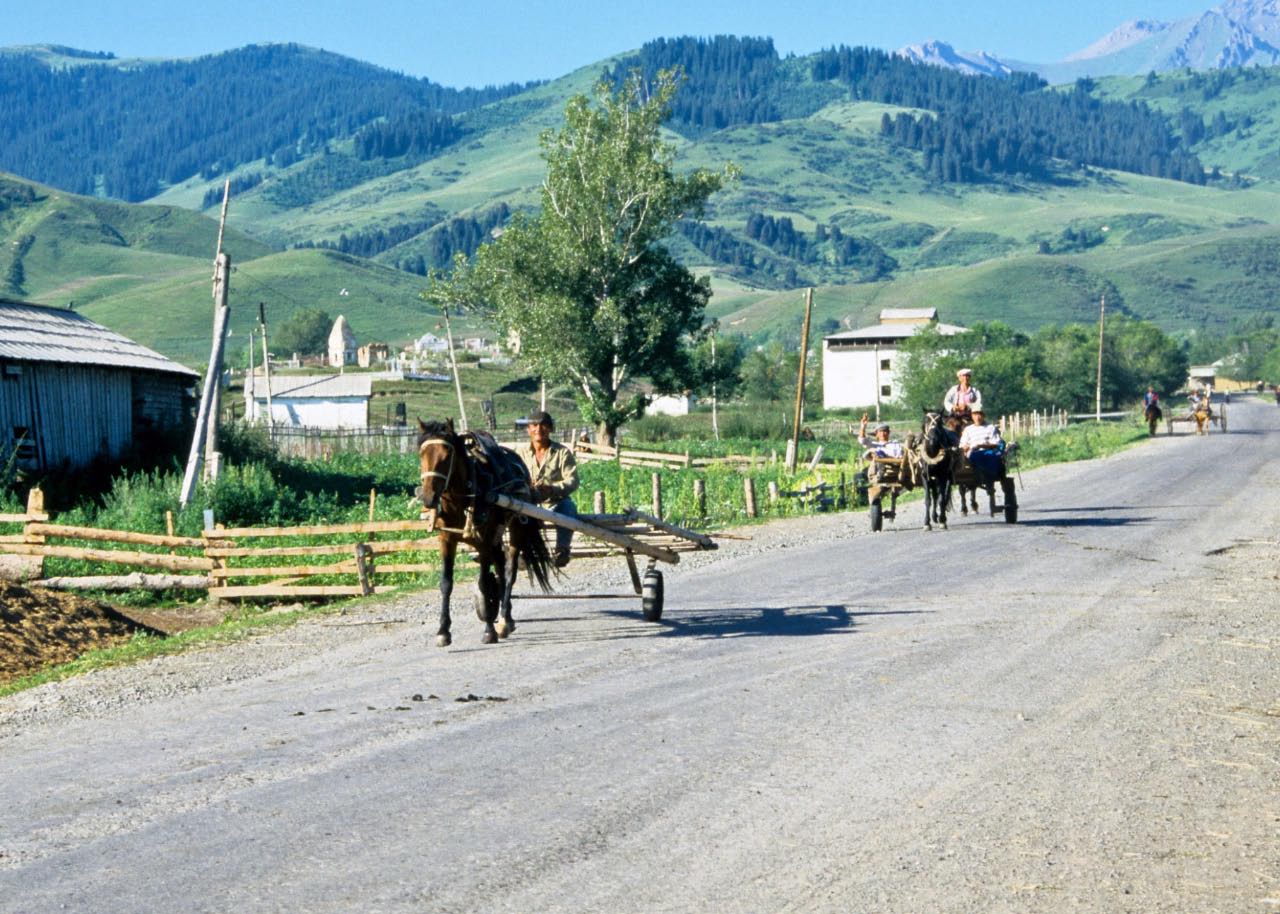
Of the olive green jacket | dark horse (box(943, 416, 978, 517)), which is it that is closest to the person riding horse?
the olive green jacket

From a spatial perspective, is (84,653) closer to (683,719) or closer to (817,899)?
(683,719)

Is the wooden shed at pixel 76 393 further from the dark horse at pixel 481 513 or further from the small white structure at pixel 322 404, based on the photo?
the small white structure at pixel 322 404

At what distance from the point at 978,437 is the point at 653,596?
13853mm

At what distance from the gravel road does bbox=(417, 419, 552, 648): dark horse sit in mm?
468

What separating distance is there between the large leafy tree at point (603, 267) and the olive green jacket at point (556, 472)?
164 feet

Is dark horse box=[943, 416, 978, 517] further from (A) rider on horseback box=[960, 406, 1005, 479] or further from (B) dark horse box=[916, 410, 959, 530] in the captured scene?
(B) dark horse box=[916, 410, 959, 530]

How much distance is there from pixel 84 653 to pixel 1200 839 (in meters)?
14.5

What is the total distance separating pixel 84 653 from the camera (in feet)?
61.4

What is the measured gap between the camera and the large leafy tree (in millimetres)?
65938

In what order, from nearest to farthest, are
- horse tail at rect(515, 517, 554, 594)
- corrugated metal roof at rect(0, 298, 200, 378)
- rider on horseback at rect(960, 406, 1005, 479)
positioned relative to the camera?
horse tail at rect(515, 517, 554, 594), rider on horseback at rect(960, 406, 1005, 479), corrugated metal roof at rect(0, 298, 200, 378)

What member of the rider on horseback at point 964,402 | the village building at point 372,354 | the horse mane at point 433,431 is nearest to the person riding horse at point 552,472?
the horse mane at point 433,431

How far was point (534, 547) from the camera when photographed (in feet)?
48.3

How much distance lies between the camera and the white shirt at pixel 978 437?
27.8 metres

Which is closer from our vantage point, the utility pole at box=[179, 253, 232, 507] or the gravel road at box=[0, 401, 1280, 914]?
the gravel road at box=[0, 401, 1280, 914]
